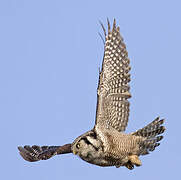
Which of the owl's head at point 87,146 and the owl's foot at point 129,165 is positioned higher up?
the owl's head at point 87,146

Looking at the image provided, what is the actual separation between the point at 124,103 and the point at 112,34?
1456 millimetres

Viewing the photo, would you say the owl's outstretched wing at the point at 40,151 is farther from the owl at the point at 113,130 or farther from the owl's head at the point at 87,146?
the owl's head at the point at 87,146

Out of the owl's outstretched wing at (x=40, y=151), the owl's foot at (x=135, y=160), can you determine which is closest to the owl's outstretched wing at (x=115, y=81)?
the owl's foot at (x=135, y=160)

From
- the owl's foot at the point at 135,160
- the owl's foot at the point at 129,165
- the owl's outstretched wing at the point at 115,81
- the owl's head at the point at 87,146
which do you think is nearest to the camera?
the owl's head at the point at 87,146

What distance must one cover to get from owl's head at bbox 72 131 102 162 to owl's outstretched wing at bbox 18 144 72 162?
0.40 metres

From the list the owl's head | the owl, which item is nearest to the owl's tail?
the owl

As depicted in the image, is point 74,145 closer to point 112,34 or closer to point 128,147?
point 128,147

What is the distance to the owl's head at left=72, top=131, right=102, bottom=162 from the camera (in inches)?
467

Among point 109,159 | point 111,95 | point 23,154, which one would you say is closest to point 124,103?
point 111,95

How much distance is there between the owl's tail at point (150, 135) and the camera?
12594mm

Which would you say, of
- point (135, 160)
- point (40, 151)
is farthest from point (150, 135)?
point (40, 151)

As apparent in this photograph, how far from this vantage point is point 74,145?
39.2ft

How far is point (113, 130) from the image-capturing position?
12.6 m

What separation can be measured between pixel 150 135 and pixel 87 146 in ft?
4.88
